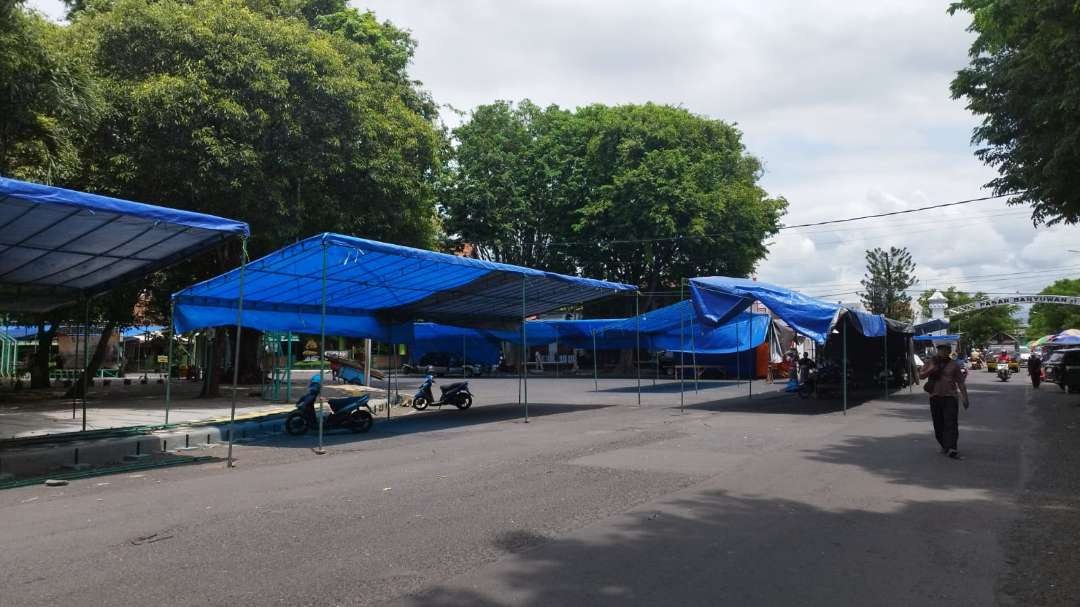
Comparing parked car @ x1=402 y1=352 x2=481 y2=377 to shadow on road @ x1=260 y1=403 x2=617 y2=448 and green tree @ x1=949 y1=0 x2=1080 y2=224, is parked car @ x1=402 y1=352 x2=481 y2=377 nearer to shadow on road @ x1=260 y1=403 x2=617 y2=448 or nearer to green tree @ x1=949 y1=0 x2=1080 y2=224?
shadow on road @ x1=260 y1=403 x2=617 y2=448

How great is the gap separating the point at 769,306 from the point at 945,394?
25.4 feet

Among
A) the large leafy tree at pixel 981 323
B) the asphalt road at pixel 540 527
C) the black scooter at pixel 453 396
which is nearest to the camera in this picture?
the asphalt road at pixel 540 527

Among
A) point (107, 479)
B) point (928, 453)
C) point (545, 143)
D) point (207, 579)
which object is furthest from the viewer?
point (545, 143)

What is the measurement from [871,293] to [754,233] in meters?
32.7

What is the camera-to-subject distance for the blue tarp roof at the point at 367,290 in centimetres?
1245

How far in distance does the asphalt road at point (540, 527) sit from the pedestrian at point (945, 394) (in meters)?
0.29

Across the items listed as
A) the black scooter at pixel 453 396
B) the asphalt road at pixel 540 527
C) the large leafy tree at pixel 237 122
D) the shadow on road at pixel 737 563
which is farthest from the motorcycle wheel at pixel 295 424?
the shadow on road at pixel 737 563

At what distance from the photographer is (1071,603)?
4586 mm

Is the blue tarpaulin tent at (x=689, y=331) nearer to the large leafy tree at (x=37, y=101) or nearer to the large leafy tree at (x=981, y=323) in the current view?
the large leafy tree at (x=37, y=101)

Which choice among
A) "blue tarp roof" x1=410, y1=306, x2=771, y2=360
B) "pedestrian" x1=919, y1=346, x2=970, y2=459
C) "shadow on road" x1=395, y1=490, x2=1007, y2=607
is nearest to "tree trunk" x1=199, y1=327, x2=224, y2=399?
"blue tarp roof" x1=410, y1=306, x2=771, y2=360

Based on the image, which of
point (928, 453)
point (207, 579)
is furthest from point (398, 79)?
point (207, 579)

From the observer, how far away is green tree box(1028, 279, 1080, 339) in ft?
244

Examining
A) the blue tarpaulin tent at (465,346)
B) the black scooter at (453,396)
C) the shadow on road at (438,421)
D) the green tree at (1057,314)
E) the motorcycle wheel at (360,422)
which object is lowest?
the shadow on road at (438,421)

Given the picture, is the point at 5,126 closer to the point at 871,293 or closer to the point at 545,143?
the point at 545,143
